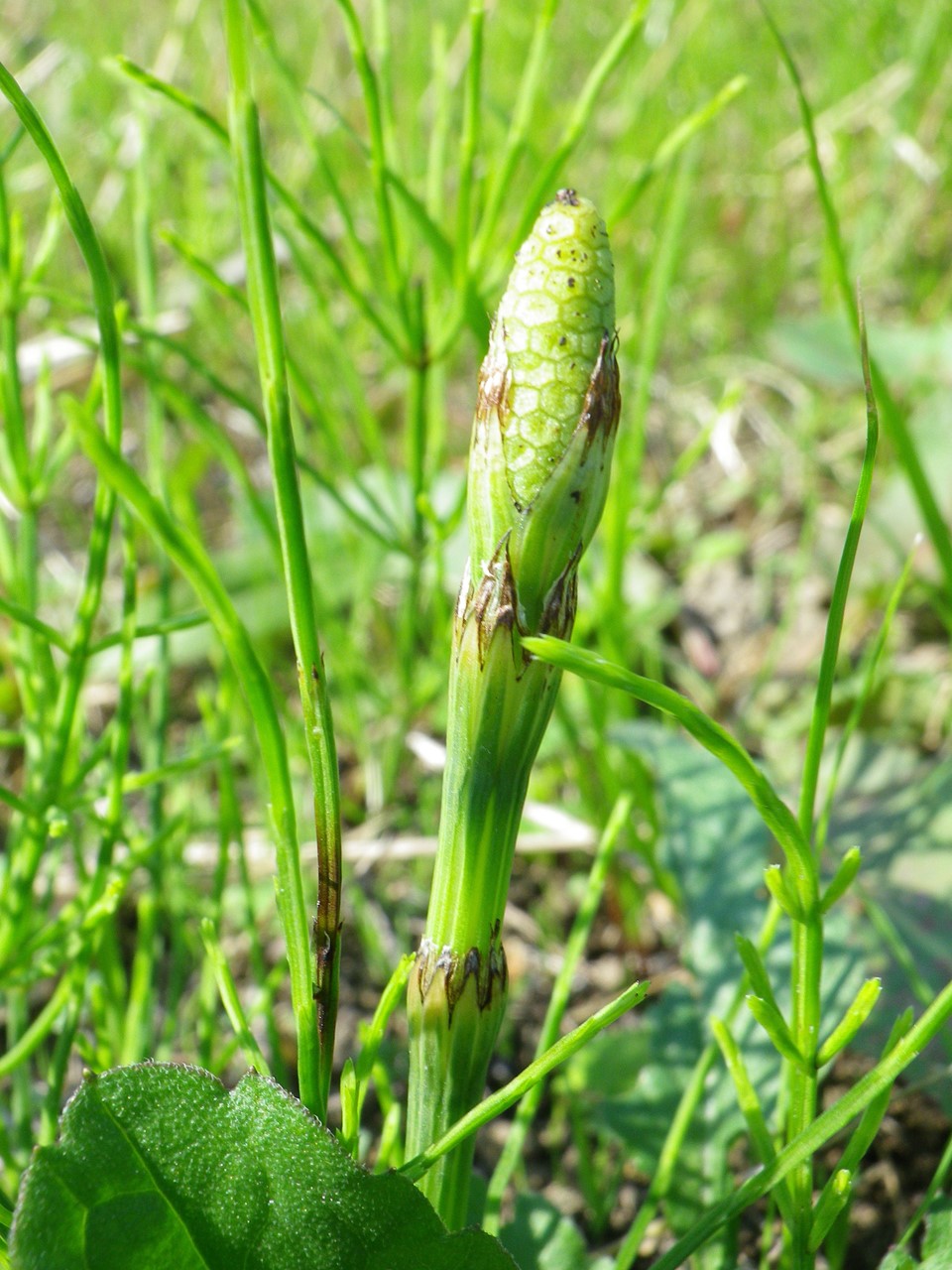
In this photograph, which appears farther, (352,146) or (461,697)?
(352,146)

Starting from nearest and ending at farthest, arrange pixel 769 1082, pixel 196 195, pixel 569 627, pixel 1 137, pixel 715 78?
pixel 569 627 < pixel 769 1082 < pixel 196 195 < pixel 715 78 < pixel 1 137

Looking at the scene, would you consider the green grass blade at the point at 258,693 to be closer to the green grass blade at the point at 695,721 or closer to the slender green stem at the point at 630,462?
the green grass blade at the point at 695,721

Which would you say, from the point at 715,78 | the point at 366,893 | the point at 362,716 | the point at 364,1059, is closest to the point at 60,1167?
the point at 364,1059

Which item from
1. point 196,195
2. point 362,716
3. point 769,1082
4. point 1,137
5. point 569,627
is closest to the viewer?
point 569,627

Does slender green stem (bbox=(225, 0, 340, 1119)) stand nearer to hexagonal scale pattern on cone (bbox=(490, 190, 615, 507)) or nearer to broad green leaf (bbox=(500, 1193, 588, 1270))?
hexagonal scale pattern on cone (bbox=(490, 190, 615, 507))

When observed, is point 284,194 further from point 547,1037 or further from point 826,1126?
point 826,1126

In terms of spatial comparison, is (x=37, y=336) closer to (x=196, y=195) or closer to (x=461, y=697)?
(x=196, y=195)
